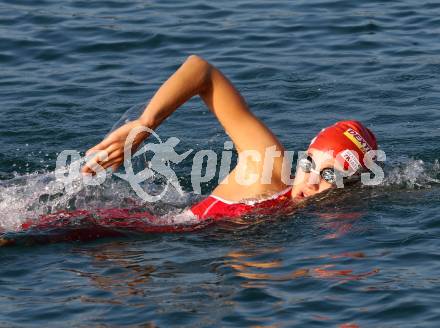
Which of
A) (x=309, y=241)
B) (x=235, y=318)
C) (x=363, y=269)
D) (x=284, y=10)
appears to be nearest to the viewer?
(x=235, y=318)

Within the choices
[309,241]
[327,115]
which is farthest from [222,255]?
[327,115]

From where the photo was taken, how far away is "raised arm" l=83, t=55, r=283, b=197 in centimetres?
770

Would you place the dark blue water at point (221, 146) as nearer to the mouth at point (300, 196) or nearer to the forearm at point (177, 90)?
the mouth at point (300, 196)

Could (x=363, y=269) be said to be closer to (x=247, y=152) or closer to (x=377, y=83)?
(x=247, y=152)

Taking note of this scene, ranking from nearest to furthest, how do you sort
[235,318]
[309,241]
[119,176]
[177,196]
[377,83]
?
[235,318] → [309,241] → [177,196] → [119,176] → [377,83]

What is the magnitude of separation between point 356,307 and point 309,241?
124 centimetres

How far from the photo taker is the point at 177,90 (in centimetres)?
783

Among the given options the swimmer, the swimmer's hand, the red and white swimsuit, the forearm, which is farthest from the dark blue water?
the swimmer's hand

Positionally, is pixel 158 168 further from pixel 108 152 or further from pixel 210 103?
pixel 108 152

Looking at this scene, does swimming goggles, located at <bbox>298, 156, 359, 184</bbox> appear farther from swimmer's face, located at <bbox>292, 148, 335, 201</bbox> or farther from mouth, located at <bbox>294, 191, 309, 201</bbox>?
mouth, located at <bbox>294, 191, 309, 201</bbox>

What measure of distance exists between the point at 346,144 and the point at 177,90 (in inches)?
54.2

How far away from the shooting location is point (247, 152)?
821 centimetres

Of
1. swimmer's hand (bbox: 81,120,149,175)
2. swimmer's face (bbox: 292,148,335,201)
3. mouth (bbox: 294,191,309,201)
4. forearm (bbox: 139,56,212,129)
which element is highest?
forearm (bbox: 139,56,212,129)

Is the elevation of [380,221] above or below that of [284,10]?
below
